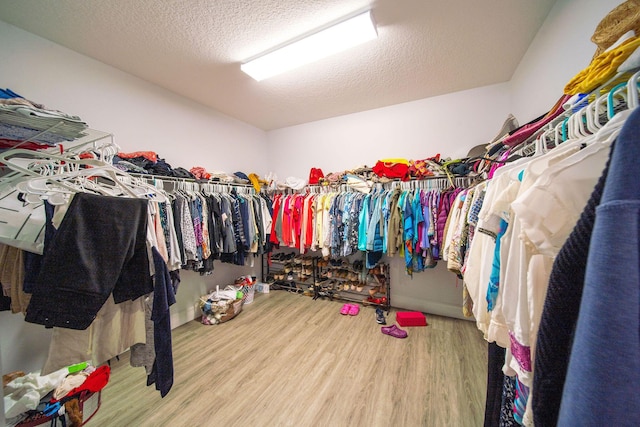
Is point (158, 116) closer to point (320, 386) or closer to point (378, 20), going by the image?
point (378, 20)

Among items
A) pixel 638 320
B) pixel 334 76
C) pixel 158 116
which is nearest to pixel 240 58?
pixel 334 76

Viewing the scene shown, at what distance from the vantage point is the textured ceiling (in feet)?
4.76

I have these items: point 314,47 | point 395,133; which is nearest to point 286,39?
point 314,47

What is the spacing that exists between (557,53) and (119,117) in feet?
11.9

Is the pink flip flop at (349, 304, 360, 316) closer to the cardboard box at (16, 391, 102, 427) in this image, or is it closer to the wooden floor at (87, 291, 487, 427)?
the wooden floor at (87, 291, 487, 427)

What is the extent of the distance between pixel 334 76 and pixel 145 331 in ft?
8.35

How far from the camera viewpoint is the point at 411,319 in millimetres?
2428

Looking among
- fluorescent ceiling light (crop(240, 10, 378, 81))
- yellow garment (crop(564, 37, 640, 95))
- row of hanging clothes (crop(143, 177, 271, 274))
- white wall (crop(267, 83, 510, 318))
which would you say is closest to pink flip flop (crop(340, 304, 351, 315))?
white wall (crop(267, 83, 510, 318))

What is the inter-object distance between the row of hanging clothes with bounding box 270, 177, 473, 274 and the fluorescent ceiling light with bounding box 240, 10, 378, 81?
1.48 metres

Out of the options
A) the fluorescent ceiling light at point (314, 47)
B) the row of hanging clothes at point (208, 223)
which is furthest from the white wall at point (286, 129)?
the fluorescent ceiling light at point (314, 47)

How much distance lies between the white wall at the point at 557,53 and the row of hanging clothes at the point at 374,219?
0.86m

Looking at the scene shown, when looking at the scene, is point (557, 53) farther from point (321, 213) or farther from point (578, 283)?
point (321, 213)

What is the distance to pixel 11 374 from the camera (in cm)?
142

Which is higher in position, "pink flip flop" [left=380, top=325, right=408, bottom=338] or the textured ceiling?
the textured ceiling
